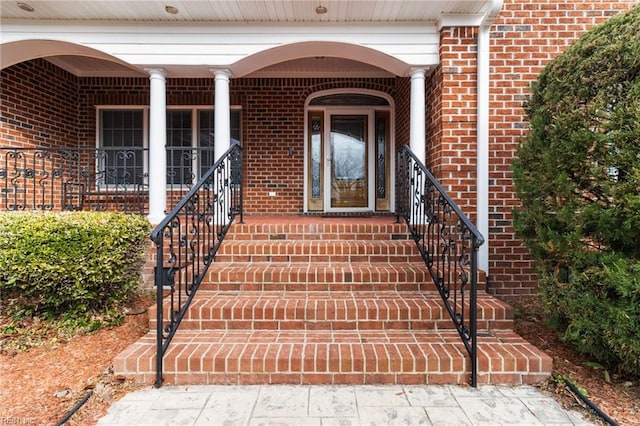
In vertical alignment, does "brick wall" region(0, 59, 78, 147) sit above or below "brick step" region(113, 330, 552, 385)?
above

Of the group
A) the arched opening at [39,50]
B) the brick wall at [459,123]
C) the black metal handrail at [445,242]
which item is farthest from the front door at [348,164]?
the arched opening at [39,50]

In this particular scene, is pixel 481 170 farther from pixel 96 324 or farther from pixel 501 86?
pixel 96 324

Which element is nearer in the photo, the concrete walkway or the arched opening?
the concrete walkway

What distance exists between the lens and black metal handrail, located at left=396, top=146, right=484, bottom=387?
7.82ft

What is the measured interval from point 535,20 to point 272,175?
4193 millimetres

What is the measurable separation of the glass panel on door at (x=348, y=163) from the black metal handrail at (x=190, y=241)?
230 cm

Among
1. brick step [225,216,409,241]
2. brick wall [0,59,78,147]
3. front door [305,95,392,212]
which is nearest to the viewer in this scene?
brick step [225,216,409,241]

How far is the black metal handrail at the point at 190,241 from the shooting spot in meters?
2.33

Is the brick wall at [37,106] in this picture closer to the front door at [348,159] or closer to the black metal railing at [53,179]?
the black metal railing at [53,179]

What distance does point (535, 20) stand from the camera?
12.9 feet

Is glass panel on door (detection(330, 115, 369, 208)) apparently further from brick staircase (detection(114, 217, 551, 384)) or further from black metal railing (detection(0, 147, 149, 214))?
black metal railing (detection(0, 147, 149, 214))

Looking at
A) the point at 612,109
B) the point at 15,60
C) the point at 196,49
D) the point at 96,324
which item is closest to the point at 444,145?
the point at 612,109

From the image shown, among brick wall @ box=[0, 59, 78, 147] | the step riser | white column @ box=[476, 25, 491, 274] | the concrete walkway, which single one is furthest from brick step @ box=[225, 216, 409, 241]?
brick wall @ box=[0, 59, 78, 147]

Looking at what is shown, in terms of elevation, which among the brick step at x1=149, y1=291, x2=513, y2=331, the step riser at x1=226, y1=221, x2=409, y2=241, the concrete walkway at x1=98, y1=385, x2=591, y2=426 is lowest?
the concrete walkway at x1=98, y1=385, x2=591, y2=426
